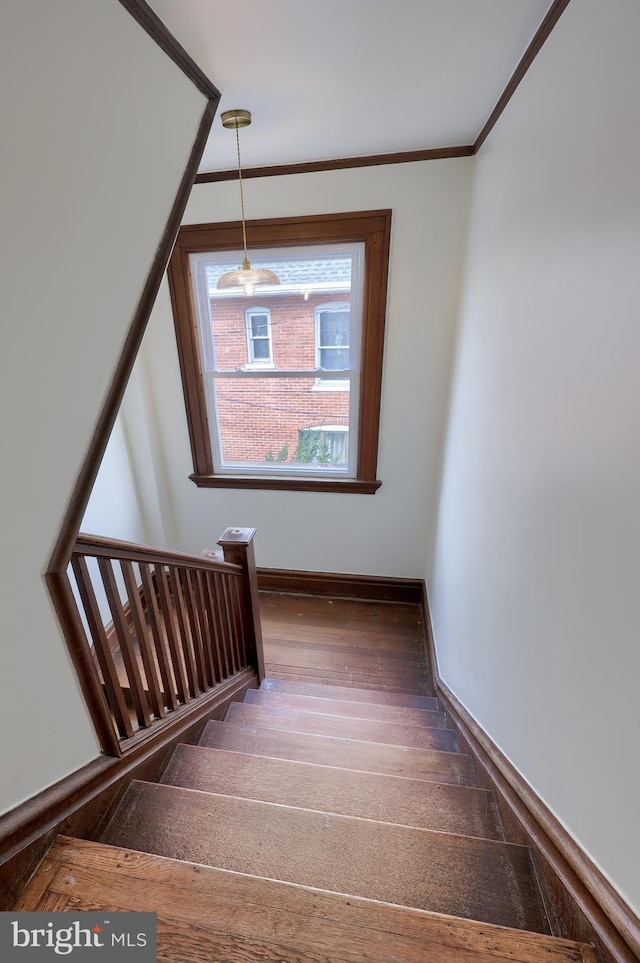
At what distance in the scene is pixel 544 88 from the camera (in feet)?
3.94

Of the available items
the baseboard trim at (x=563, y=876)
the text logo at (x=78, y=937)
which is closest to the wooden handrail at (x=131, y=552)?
the text logo at (x=78, y=937)

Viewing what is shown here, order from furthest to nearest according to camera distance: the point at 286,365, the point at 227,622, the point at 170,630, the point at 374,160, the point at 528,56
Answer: the point at 286,365, the point at 374,160, the point at 227,622, the point at 170,630, the point at 528,56

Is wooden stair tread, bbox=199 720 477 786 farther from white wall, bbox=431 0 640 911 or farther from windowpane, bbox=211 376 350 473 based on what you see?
windowpane, bbox=211 376 350 473

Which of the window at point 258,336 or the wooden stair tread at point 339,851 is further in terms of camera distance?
the window at point 258,336

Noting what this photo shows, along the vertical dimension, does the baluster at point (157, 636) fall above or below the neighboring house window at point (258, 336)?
below

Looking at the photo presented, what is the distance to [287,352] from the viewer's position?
8.99 feet

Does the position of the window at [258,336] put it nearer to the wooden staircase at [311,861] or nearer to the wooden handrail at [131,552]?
the wooden handrail at [131,552]

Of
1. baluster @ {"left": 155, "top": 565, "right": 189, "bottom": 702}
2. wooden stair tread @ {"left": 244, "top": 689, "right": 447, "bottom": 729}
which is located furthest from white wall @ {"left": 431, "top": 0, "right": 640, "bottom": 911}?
baluster @ {"left": 155, "top": 565, "right": 189, "bottom": 702}

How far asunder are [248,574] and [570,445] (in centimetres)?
144

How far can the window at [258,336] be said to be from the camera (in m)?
2.69

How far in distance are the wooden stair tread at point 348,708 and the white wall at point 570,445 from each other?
0.46 meters

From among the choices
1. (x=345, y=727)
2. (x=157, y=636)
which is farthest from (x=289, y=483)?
(x=157, y=636)

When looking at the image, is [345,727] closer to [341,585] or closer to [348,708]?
[348,708]

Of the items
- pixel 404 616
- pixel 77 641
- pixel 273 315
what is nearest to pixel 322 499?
pixel 404 616
